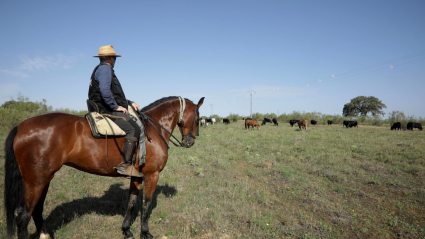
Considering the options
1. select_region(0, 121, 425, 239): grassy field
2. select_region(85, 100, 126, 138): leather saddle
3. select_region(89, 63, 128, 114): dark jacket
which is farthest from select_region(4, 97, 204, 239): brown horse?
select_region(0, 121, 425, 239): grassy field

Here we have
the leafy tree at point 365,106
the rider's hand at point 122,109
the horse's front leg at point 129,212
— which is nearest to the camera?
the rider's hand at point 122,109

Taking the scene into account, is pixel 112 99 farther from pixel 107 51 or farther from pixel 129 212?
pixel 129 212

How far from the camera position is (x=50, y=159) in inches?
143

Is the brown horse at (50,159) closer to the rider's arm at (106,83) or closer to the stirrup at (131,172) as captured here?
the stirrup at (131,172)

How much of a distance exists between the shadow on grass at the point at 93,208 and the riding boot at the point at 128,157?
3.74 feet

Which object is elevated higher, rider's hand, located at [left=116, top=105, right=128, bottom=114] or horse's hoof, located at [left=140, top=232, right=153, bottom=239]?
rider's hand, located at [left=116, top=105, right=128, bottom=114]

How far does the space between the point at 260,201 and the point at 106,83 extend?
5207mm

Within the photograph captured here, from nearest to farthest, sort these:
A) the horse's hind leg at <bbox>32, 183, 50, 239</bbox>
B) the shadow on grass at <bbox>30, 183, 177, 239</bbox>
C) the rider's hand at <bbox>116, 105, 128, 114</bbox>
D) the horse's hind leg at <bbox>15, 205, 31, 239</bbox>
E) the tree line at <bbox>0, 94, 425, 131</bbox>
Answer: the horse's hind leg at <bbox>15, 205, 31, 239</bbox>
the rider's hand at <bbox>116, 105, 128, 114</bbox>
the horse's hind leg at <bbox>32, 183, 50, 239</bbox>
the shadow on grass at <bbox>30, 183, 177, 239</bbox>
the tree line at <bbox>0, 94, 425, 131</bbox>

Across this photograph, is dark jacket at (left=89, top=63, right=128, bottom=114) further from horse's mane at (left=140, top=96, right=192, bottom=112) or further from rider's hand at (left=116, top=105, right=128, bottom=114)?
horse's mane at (left=140, top=96, right=192, bottom=112)

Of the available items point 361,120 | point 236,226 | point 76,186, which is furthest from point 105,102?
point 361,120

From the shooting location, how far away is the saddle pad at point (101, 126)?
394 cm

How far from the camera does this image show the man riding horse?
13.0 feet

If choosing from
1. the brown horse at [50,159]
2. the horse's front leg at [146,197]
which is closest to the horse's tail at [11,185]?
the brown horse at [50,159]

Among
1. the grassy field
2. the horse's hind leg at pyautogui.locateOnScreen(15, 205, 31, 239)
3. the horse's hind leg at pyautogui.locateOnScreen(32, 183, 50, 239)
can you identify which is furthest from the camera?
the grassy field
